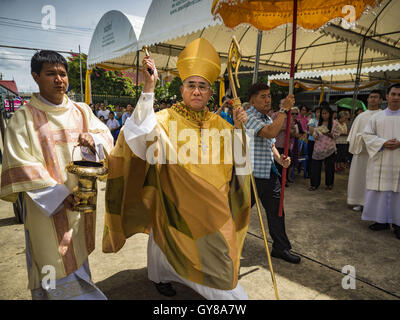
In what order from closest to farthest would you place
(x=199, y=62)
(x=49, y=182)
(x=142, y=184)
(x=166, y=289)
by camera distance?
(x=49, y=182) < (x=199, y=62) < (x=142, y=184) < (x=166, y=289)

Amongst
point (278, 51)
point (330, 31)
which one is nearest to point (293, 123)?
point (330, 31)

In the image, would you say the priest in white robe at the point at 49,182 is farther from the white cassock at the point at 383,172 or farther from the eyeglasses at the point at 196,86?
the white cassock at the point at 383,172

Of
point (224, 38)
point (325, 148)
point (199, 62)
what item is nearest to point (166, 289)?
point (199, 62)

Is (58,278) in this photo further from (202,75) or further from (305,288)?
(305,288)

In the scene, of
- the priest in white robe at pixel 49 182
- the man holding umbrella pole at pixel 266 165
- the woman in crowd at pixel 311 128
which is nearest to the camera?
the priest in white robe at pixel 49 182

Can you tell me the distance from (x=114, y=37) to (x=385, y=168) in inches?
288

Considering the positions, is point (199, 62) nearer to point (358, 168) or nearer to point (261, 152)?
point (261, 152)

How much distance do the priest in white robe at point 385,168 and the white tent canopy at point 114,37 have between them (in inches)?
201

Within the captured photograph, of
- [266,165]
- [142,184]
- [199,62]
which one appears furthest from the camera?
[266,165]

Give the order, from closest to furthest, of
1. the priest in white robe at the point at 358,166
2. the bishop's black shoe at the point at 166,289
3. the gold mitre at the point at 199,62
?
the gold mitre at the point at 199,62, the bishop's black shoe at the point at 166,289, the priest in white robe at the point at 358,166

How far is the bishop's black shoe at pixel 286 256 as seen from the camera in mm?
2984

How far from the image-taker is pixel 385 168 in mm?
3900

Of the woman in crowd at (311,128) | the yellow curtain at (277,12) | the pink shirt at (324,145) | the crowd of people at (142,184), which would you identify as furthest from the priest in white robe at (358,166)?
the crowd of people at (142,184)

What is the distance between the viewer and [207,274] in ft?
6.38
